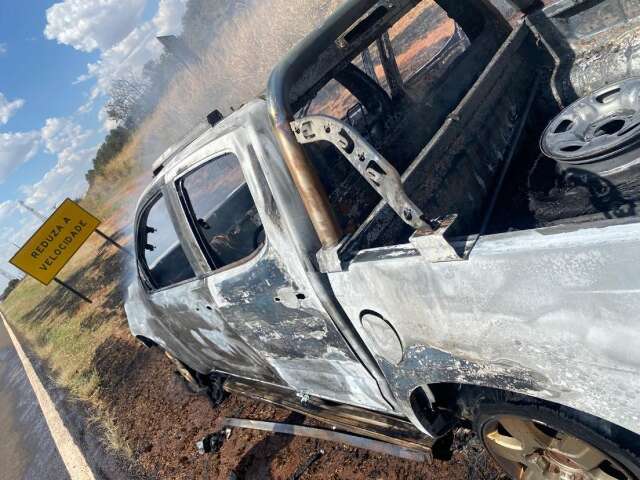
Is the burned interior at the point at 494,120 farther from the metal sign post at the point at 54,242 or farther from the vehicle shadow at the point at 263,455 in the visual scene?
the metal sign post at the point at 54,242

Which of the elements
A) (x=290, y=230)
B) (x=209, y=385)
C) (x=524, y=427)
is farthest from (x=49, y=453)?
(x=524, y=427)

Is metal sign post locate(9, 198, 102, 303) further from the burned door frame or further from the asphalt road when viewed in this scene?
the burned door frame

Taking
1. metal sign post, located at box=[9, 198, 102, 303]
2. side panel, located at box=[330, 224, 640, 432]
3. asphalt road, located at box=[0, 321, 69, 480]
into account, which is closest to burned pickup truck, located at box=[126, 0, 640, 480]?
side panel, located at box=[330, 224, 640, 432]

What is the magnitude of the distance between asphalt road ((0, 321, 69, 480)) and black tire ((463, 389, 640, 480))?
5540 millimetres

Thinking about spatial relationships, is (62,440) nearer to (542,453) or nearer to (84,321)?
(84,321)

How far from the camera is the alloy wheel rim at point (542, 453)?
1732mm

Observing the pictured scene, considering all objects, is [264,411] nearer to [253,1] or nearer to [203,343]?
[203,343]

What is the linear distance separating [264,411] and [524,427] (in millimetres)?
2749

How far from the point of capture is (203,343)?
132 inches

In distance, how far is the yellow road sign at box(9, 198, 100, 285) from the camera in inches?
355

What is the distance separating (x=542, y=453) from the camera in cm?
201

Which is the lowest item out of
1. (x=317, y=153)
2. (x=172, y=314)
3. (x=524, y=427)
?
(x=524, y=427)

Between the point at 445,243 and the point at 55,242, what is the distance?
9908 millimetres

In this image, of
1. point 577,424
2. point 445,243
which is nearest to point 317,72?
point 445,243
